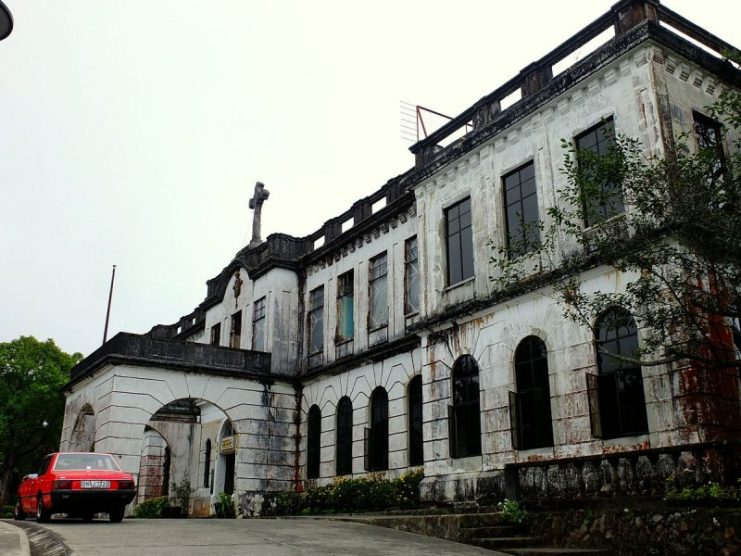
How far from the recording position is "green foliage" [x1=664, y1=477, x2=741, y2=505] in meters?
8.98

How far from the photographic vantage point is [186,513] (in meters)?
27.5

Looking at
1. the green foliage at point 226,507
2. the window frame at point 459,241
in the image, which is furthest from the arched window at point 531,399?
the green foliage at point 226,507

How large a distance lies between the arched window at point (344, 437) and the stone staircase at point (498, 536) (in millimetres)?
9628

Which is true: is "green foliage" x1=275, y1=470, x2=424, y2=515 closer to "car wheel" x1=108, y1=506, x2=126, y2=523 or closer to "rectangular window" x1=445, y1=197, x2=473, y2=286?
"rectangular window" x1=445, y1=197, x2=473, y2=286

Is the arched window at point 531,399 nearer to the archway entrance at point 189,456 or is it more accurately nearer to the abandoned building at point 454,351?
the abandoned building at point 454,351

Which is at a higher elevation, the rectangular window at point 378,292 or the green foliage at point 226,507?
the rectangular window at point 378,292

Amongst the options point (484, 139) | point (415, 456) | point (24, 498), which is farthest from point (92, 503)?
point (484, 139)

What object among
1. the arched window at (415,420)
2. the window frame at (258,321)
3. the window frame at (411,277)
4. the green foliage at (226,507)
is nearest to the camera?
the arched window at (415,420)

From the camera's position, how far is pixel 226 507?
74.3 feet

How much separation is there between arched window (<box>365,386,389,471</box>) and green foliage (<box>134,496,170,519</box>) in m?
11.1

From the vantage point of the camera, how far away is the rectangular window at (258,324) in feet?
83.0

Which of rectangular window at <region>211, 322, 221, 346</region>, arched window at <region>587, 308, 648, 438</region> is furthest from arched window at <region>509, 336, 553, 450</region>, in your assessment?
rectangular window at <region>211, 322, 221, 346</region>

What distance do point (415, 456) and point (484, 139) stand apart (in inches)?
319

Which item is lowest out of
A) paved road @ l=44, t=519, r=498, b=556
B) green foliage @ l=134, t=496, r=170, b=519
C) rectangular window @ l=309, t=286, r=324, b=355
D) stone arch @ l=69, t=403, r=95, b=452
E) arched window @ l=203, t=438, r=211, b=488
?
paved road @ l=44, t=519, r=498, b=556
